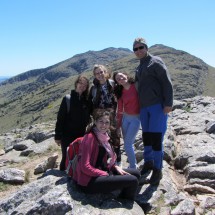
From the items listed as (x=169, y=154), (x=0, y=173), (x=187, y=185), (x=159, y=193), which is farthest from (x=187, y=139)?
(x=0, y=173)

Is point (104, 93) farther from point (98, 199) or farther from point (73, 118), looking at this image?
point (98, 199)

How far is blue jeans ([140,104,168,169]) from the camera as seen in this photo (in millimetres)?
9938

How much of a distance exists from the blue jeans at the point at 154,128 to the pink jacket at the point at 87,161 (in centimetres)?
217

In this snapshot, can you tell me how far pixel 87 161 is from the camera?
324 inches

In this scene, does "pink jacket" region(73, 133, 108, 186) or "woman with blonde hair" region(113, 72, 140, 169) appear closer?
"pink jacket" region(73, 133, 108, 186)

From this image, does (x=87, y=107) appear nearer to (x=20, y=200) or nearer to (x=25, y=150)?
(x=20, y=200)

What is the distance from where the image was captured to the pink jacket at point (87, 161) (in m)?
8.26

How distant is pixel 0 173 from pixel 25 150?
4864mm

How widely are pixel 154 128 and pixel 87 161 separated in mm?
2600

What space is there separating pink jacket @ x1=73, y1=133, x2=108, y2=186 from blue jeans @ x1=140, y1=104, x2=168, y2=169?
7.14ft

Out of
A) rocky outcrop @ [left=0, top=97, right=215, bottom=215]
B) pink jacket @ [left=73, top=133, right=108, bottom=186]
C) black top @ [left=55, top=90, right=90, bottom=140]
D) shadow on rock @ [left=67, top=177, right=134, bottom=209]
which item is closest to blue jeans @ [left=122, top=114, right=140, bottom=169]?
rocky outcrop @ [left=0, top=97, right=215, bottom=215]

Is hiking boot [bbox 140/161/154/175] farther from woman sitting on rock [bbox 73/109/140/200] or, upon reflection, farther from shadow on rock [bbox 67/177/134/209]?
shadow on rock [bbox 67/177/134/209]

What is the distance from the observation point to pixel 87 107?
10.9 meters

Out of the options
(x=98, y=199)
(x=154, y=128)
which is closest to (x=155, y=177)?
(x=154, y=128)
